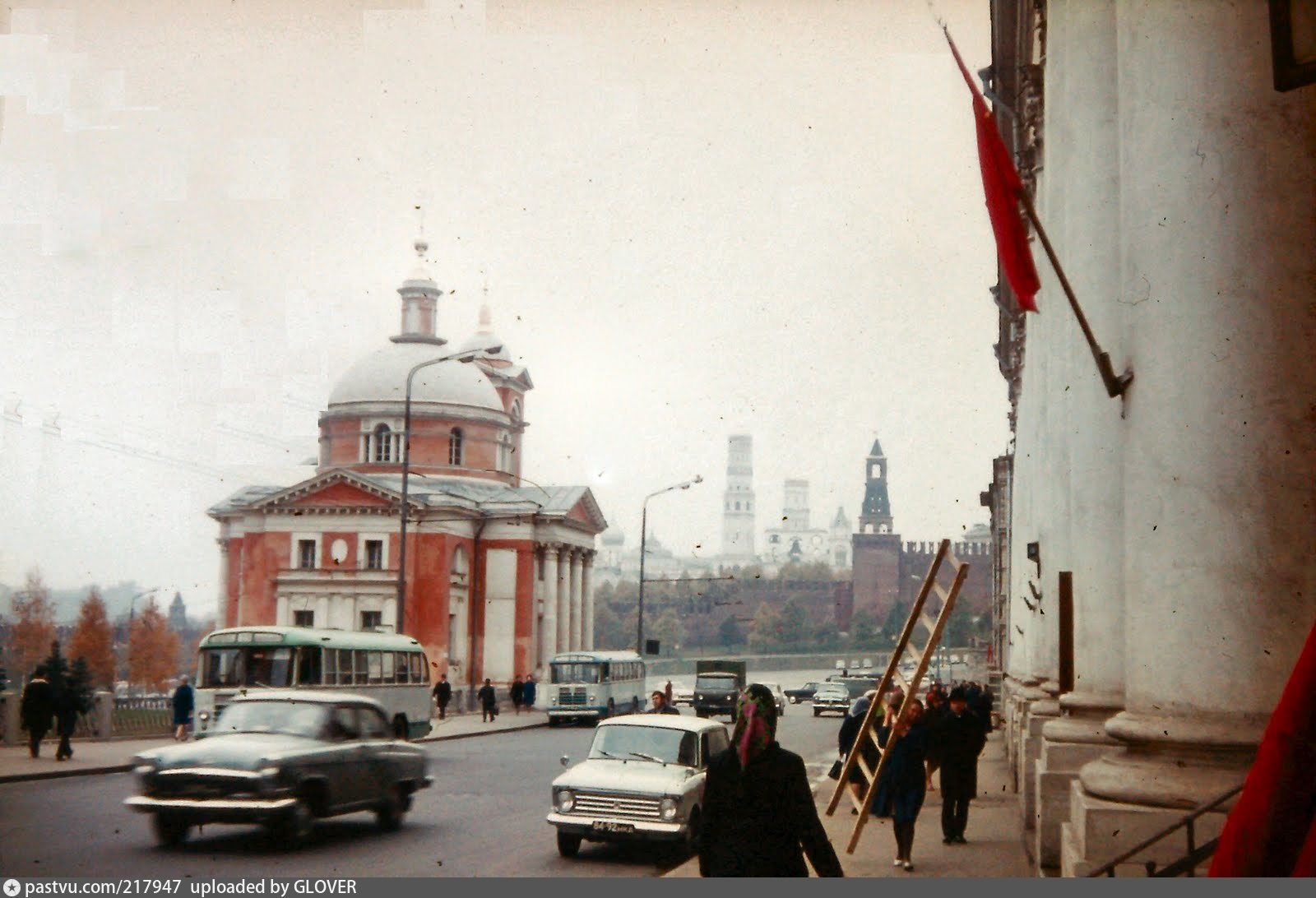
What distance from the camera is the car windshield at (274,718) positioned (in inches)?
436

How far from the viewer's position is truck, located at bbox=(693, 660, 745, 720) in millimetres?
23375

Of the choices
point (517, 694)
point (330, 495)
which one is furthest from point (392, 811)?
point (517, 694)

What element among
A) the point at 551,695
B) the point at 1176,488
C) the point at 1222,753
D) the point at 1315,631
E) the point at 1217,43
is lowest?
the point at 551,695

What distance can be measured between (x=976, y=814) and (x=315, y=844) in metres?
8.47

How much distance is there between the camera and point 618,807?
11602 millimetres

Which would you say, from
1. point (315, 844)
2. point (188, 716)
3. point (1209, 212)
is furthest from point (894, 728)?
point (188, 716)

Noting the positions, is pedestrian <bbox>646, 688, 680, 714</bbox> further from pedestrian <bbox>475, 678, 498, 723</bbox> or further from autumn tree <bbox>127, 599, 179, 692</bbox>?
pedestrian <bbox>475, 678, 498, 723</bbox>

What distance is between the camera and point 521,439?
43312mm

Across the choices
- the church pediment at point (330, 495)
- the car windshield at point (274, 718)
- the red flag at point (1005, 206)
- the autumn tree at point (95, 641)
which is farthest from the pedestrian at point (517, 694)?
the red flag at point (1005, 206)

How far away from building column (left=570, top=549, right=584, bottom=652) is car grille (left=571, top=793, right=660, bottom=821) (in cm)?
3790

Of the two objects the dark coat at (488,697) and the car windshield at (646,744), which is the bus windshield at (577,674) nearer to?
the dark coat at (488,697)

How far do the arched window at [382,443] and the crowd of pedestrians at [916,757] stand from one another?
837 inches

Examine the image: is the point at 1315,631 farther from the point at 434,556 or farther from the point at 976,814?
the point at 434,556

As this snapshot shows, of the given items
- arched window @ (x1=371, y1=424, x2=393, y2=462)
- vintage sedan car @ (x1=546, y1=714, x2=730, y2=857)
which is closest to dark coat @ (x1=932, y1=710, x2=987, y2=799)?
vintage sedan car @ (x1=546, y1=714, x2=730, y2=857)
